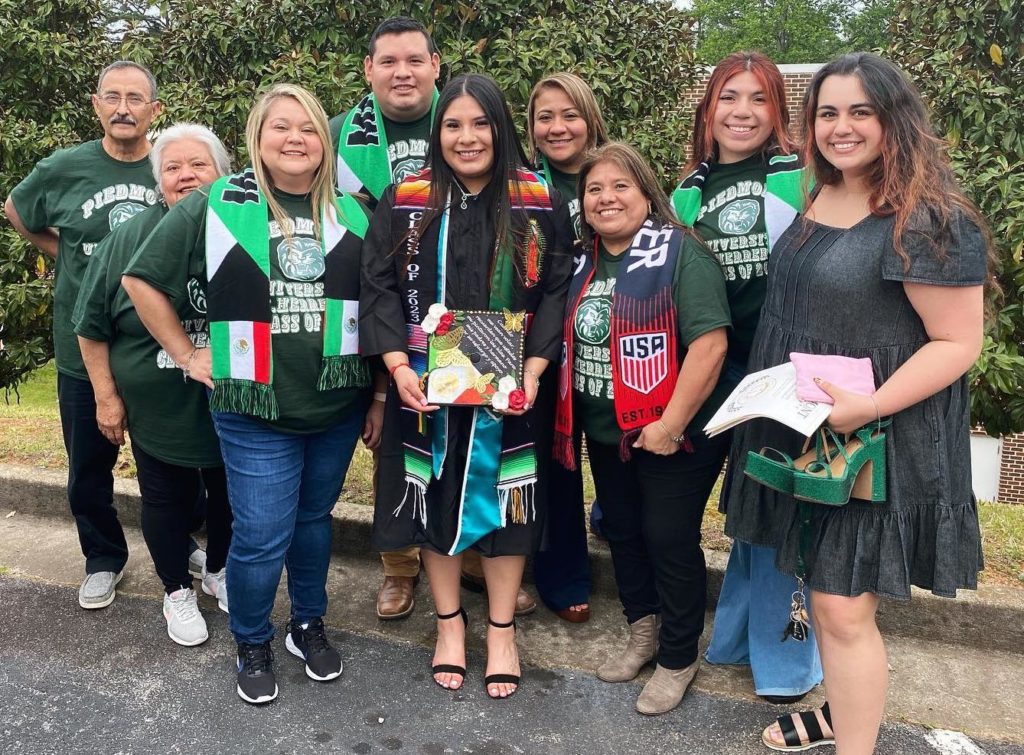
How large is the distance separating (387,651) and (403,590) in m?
0.34

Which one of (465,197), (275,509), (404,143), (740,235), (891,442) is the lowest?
(275,509)

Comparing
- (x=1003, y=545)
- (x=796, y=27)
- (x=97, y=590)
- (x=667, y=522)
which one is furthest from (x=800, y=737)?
(x=796, y=27)

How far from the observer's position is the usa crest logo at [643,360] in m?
2.75

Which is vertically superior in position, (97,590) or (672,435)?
(672,435)

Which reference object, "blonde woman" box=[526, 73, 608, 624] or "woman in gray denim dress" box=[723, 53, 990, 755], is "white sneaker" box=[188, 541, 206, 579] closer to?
"blonde woman" box=[526, 73, 608, 624]

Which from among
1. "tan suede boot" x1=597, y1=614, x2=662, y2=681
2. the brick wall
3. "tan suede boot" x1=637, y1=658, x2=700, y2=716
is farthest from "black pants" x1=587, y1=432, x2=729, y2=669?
the brick wall

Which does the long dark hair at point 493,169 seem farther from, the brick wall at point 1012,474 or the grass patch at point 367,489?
the brick wall at point 1012,474

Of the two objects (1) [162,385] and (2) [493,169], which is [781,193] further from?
(1) [162,385]

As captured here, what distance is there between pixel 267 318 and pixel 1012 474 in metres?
13.5

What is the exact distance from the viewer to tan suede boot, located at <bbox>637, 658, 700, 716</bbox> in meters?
2.94

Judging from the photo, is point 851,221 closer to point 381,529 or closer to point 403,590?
point 381,529

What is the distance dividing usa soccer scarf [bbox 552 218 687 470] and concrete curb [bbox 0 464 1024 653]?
3.60ft

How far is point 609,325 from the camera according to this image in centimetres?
282

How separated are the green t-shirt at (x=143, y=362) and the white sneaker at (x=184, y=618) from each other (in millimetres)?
598
